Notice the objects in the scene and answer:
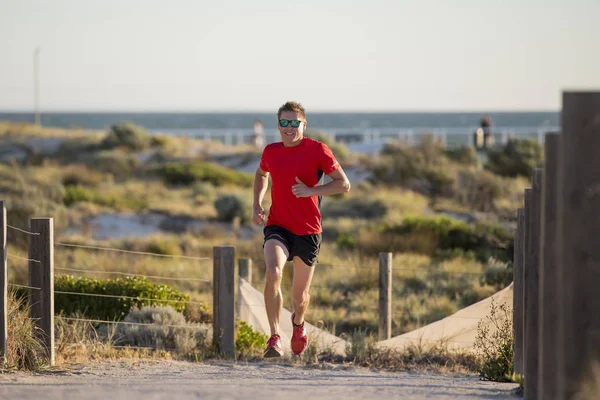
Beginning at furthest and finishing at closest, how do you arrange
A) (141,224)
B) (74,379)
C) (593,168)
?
(141,224) < (74,379) < (593,168)

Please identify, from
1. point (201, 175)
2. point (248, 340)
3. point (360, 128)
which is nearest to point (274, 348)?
point (248, 340)

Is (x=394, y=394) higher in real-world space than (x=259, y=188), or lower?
lower

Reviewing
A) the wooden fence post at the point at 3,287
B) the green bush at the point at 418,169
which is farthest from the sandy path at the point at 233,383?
the green bush at the point at 418,169

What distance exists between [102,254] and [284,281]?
405 centimetres

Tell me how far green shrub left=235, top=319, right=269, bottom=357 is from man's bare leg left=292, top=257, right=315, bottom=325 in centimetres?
104

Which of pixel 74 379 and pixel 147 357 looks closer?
pixel 74 379

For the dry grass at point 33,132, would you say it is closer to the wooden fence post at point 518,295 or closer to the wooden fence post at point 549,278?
the wooden fence post at point 518,295

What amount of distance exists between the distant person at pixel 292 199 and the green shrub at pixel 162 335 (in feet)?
4.85

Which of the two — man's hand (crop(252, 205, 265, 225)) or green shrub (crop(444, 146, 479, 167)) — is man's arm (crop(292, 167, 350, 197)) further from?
green shrub (crop(444, 146, 479, 167))

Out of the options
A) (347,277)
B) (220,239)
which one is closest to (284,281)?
A: (347,277)

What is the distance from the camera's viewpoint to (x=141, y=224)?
23.9 meters

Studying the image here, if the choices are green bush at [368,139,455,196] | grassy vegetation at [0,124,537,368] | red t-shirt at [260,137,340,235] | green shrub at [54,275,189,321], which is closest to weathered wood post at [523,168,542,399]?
red t-shirt at [260,137,340,235]

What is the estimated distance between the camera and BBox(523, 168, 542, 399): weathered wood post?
222 inches

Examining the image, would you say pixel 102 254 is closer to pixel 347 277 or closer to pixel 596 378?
pixel 347 277
